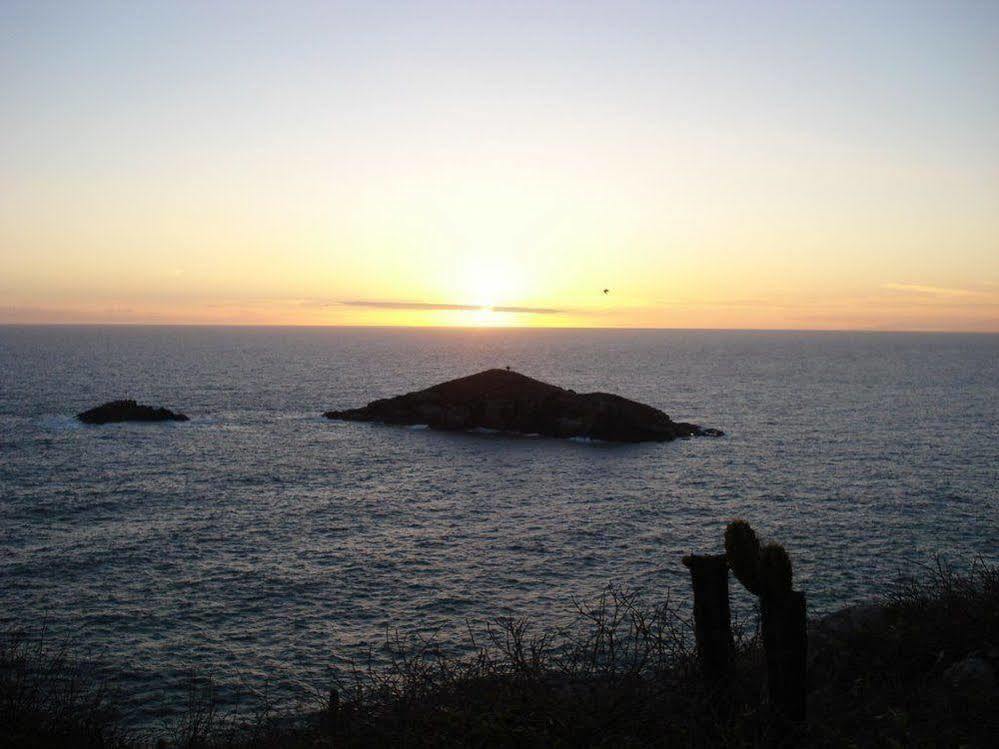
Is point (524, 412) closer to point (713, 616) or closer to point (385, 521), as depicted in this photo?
point (385, 521)

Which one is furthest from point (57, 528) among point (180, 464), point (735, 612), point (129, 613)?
point (735, 612)

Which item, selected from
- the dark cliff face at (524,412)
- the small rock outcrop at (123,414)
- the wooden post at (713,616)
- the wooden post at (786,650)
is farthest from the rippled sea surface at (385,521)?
the wooden post at (786,650)

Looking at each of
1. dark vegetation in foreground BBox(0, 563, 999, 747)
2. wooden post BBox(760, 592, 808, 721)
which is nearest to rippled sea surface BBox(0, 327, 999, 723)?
dark vegetation in foreground BBox(0, 563, 999, 747)

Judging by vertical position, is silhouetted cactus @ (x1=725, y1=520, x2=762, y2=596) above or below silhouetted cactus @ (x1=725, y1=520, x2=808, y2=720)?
above

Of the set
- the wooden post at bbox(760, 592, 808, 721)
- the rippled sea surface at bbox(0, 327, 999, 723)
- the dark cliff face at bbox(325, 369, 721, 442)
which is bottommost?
the rippled sea surface at bbox(0, 327, 999, 723)

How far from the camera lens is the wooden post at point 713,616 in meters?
11.4

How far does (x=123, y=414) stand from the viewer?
3762 inches

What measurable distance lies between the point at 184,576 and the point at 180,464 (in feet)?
107

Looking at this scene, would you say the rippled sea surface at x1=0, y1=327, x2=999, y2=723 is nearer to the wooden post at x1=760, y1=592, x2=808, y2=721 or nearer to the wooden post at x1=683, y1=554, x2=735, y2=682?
the wooden post at x1=683, y1=554, x2=735, y2=682

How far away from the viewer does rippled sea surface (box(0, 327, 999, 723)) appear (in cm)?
3522

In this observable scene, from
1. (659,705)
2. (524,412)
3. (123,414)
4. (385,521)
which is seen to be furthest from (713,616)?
(123,414)

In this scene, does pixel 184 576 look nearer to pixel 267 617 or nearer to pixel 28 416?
pixel 267 617

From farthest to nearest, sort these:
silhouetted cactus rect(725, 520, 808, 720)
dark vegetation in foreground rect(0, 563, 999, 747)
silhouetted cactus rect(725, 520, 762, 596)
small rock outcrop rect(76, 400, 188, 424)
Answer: small rock outcrop rect(76, 400, 188, 424) < silhouetted cactus rect(725, 520, 762, 596) < dark vegetation in foreground rect(0, 563, 999, 747) < silhouetted cactus rect(725, 520, 808, 720)

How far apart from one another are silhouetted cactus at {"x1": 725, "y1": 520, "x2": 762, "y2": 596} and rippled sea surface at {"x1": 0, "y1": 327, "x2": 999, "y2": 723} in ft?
73.1
